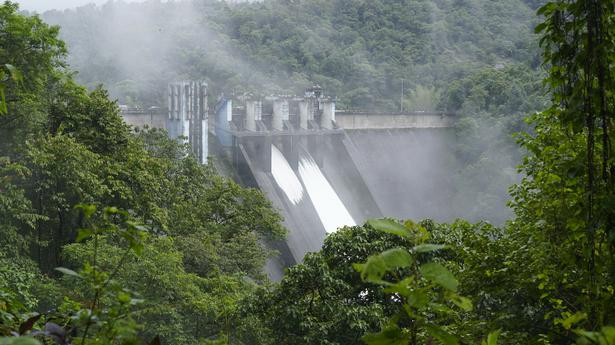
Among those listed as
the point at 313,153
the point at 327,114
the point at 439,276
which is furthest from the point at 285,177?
the point at 439,276

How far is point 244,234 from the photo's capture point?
15.4m

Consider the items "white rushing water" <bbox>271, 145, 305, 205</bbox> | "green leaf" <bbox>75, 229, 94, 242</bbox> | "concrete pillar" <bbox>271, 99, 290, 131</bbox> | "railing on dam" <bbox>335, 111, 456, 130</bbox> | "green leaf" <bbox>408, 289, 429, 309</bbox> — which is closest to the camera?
"green leaf" <bbox>408, 289, 429, 309</bbox>

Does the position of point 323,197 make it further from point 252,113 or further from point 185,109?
point 185,109

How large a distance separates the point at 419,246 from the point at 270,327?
7.94 metres

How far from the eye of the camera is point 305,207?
2289 centimetres

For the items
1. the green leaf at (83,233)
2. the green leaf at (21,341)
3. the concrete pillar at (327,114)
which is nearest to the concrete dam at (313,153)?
the concrete pillar at (327,114)

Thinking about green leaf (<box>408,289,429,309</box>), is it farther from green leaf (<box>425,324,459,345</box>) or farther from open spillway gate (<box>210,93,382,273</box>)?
open spillway gate (<box>210,93,382,273</box>)

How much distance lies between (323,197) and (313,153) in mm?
2685

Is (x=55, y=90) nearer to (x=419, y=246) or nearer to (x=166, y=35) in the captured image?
(x=419, y=246)

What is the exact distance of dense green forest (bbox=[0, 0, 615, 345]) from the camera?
2.10 metres

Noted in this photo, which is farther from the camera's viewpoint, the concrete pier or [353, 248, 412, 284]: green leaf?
the concrete pier

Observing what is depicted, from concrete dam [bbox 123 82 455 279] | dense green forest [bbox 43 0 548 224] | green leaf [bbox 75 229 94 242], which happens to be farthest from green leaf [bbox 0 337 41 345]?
dense green forest [bbox 43 0 548 224]

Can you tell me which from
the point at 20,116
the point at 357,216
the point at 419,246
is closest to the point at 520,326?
the point at 419,246

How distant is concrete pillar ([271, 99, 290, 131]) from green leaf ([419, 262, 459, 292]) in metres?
23.7
